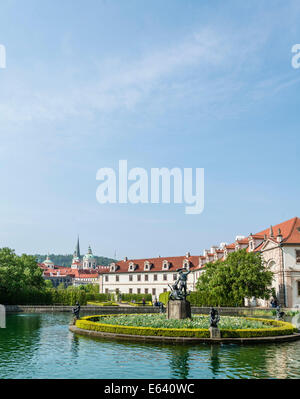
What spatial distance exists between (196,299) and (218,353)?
38.0m

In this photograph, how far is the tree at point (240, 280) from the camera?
50906mm

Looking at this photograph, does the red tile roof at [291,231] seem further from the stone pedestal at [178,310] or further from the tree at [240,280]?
the stone pedestal at [178,310]

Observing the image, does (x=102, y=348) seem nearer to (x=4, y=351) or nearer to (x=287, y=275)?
(x=4, y=351)

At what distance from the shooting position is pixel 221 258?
3009 inches

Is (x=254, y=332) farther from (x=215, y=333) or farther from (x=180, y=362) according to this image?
(x=180, y=362)

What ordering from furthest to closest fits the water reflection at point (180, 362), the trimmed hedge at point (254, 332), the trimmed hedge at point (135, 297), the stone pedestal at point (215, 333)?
1. the trimmed hedge at point (135, 297)
2. the trimmed hedge at point (254, 332)
3. the stone pedestal at point (215, 333)
4. the water reflection at point (180, 362)

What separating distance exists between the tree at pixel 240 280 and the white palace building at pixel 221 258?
3081mm

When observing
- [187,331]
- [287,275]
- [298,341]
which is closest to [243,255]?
[287,275]

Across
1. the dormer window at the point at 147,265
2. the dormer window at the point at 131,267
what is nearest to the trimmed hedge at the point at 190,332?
the dormer window at the point at 147,265

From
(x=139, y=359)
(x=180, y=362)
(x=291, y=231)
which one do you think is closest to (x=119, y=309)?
(x=291, y=231)

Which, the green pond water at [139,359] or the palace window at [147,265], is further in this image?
the palace window at [147,265]

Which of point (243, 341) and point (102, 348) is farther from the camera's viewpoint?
point (243, 341)
